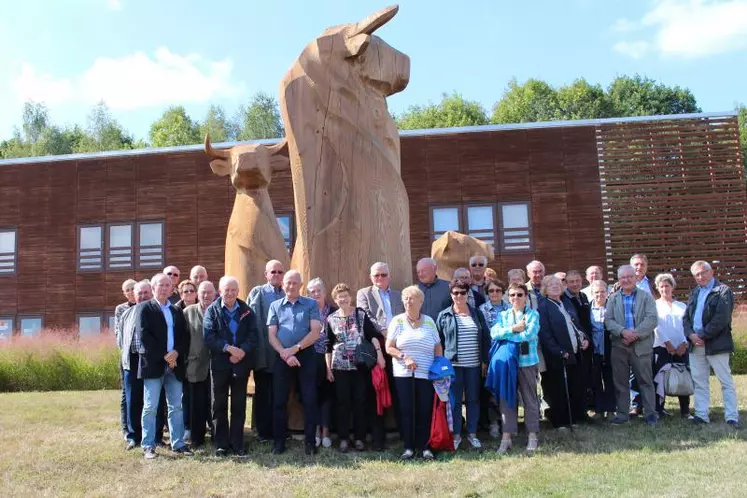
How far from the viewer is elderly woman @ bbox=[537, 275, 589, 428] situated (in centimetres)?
730

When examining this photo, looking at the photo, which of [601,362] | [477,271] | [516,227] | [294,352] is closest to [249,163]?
[477,271]

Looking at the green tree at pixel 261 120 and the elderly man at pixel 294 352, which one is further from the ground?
the green tree at pixel 261 120

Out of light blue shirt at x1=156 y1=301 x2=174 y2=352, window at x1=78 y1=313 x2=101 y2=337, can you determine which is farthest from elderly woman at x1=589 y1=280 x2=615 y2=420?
window at x1=78 y1=313 x2=101 y2=337

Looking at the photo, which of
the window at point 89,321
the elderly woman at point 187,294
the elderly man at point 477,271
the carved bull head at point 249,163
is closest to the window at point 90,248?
the window at point 89,321

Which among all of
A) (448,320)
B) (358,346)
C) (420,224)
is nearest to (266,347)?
(358,346)

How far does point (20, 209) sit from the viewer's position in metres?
21.3

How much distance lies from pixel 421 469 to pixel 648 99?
3664 centimetres

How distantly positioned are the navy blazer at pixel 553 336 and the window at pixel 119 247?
1602 cm

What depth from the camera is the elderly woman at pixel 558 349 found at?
7297 millimetres

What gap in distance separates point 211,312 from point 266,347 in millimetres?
624

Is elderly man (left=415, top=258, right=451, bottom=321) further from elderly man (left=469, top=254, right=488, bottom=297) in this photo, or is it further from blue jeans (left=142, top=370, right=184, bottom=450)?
blue jeans (left=142, top=370, right=184, bottom=450)

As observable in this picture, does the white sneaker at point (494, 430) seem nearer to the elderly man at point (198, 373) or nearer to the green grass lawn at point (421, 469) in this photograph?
the green grass lawn at point (421, 469)

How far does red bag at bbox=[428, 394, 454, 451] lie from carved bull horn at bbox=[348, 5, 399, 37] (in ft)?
12.4

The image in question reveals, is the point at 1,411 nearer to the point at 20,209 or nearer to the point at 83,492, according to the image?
the point at 83,492
